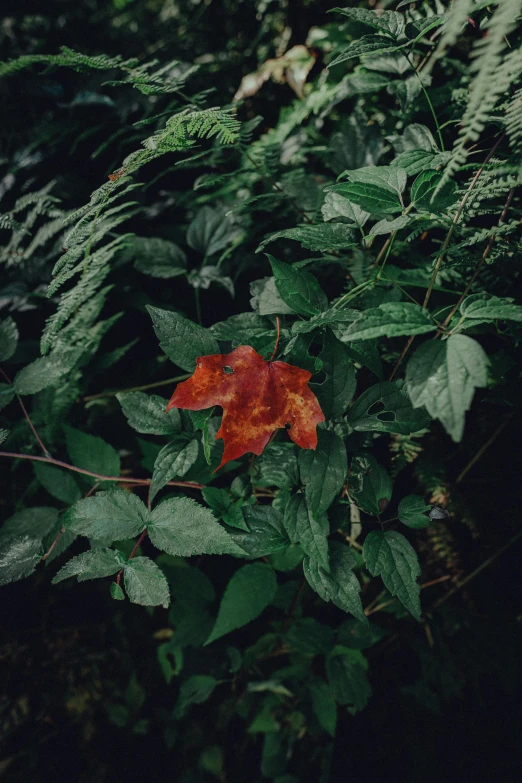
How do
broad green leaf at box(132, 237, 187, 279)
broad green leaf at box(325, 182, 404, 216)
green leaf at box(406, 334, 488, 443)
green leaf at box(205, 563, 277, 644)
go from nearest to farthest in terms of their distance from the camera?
1. green leaf at box(406, 334, 488, 443)
2. broad green leaf at box(325, 182, 404, 216)
3. green leaf at box(205, 563, 277, 644)
4. broad green leaf at box(132, 237, 187, 279)

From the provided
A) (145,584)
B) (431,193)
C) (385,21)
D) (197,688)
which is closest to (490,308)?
(431,193)

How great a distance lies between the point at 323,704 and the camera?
1.15 metres

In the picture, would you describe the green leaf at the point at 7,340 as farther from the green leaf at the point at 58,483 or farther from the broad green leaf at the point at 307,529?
the broad green leaf at the point at 307,529

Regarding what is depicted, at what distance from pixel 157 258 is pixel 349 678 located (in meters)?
1.24

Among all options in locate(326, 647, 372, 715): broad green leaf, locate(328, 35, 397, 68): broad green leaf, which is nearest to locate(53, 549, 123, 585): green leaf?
locate(326, 647, 372, 715): broad green leaf

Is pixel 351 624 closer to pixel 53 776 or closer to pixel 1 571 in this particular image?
pixel 1 571

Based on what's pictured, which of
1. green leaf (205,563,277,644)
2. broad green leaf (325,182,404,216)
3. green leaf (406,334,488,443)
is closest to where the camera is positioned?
green leaf (406,334,488,443)

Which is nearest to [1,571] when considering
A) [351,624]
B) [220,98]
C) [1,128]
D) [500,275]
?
[351,624]

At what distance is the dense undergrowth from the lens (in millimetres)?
744

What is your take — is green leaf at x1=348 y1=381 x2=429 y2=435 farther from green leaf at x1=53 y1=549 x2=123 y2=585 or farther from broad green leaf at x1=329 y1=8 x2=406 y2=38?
broad green leaf at x1=329 y1=8 x2=406 y2=38

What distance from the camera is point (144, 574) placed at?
2.48 ft

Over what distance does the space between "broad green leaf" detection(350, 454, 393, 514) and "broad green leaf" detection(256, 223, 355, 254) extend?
39 centimetres

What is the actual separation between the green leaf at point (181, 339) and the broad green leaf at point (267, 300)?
4.7 inches

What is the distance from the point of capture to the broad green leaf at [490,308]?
0.56 metres
